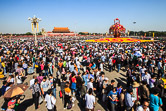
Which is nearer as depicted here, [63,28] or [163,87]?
[163,87]

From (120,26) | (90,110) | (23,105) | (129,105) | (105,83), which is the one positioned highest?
(120,26)

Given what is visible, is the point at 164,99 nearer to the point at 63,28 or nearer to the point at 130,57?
the point at 130,57

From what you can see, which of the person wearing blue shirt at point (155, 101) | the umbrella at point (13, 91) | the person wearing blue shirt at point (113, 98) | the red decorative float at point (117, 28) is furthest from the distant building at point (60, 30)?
the person wearing blue shirt at point (155, 101)

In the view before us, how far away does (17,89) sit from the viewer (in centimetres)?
445

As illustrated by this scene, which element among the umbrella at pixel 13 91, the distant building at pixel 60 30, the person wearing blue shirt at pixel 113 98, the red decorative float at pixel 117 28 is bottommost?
the person wearing blue shirt at pixel 113 98

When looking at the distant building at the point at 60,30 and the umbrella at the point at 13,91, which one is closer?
the umbrella at the point at 13,91

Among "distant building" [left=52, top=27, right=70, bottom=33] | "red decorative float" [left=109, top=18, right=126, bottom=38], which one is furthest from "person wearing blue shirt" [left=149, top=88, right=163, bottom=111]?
"distant building" [left=52, top=27, right=70, bottom=33]

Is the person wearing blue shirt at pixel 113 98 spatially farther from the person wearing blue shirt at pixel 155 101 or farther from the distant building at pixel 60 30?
the distant building at pixel 60 30

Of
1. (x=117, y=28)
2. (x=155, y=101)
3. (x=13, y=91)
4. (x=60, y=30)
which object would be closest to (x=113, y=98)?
(x=155, y=101)

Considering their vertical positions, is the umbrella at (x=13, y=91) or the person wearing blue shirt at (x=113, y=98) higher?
the umbrella at (x=13, y=91)

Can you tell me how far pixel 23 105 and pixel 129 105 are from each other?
4.99 m

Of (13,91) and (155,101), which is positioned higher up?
(13,91)

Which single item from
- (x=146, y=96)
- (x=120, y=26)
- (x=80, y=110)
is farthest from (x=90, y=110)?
(x=120, y=26)

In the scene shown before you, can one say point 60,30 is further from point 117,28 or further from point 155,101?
point 155,101
